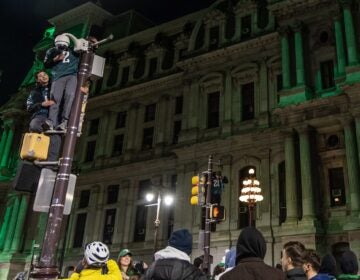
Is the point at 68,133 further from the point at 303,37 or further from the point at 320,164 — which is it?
the point at 303,37

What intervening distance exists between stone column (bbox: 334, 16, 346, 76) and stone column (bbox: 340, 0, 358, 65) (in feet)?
1.38

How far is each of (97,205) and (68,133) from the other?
28779 mm

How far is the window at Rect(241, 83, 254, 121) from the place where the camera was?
28656 millimetres

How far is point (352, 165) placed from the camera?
71.3ft

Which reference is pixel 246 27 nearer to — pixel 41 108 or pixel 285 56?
pixel 285 56

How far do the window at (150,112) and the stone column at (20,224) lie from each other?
14.1 m

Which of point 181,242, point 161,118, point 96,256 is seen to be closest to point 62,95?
point 96,256

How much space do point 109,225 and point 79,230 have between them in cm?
314

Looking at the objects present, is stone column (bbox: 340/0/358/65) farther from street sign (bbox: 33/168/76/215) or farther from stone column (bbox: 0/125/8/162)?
stone column (bbox: 0/125/8/162)

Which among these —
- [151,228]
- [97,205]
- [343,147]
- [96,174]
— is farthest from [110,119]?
[343,147]

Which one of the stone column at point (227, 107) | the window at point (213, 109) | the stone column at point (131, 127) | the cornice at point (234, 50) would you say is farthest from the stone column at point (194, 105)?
the stone column at point (131, 127)

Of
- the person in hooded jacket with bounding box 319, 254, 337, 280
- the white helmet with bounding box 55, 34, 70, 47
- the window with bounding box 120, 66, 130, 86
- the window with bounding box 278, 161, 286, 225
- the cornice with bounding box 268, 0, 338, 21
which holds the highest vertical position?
the window with bounding box 120, 66, 130, 86

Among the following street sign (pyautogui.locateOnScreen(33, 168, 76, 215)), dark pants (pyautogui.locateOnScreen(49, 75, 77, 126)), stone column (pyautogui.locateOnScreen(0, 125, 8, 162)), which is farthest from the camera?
stone column (pyautogui.locateOnScreen(0, 125, 8, 162))

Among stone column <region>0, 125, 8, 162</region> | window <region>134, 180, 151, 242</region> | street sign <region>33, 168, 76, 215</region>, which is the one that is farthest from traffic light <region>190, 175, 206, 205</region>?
stone column <region>0, 125, 8, 162</region>
